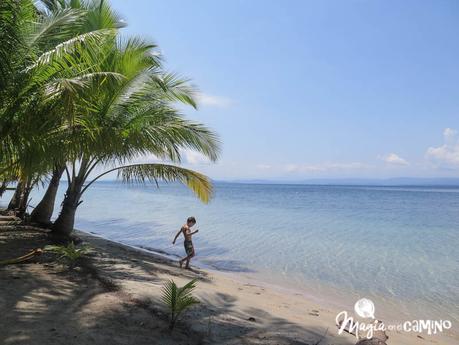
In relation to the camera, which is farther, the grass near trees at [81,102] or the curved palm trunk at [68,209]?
the curved palm trunk at [68,209]

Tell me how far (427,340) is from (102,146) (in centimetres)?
627

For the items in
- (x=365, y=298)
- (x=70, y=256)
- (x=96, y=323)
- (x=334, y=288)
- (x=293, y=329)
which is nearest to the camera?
(x=96, y=323)

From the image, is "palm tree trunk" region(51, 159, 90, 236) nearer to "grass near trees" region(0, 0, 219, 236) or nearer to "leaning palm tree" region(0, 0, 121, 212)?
"grass near trees" region(0, 0, 219, 236)

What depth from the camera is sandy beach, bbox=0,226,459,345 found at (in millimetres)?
4219

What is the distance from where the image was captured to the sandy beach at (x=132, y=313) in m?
4.22

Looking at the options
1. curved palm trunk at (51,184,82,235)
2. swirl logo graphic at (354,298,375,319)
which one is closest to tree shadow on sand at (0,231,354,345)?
swirl logo graphic at (354,298,375,319)

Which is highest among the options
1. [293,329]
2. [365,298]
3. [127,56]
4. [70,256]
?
[127,56]

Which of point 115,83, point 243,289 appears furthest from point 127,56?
point 243,289

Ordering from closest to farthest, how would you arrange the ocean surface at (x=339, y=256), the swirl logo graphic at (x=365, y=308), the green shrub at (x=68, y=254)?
the green shrub at (x=68, y=254), the swirl logo graphic at (x=365, y=308), the ocean surface at (x=339, y=256)

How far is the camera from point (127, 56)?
27.3 ft

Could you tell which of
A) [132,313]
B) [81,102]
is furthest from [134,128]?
[132,313]

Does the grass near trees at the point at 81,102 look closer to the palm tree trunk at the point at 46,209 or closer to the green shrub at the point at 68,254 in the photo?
the palm tree trunk at the point at 46,209

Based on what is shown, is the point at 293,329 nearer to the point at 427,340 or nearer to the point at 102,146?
the point at 427,340

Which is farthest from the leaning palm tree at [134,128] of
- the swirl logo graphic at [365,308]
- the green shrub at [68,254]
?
the swirl logo graphic at [365,308]
